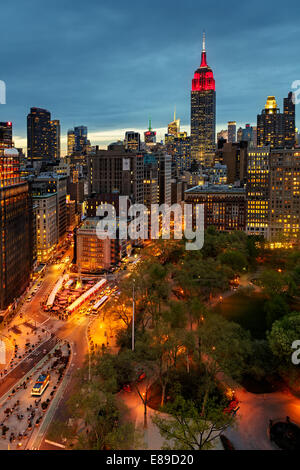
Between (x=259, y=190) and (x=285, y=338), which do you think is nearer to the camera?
(x=285, y=338)

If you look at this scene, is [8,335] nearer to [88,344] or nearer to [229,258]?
[88,344]

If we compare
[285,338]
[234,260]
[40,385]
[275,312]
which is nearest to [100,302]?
[234,260]

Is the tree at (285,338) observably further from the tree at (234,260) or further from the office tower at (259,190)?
the office tower at (259,190)

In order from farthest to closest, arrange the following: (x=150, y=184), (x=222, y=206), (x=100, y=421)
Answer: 1. (x=150, y=184)
2. (x=222, y=206)
3. (x=100, y=421)

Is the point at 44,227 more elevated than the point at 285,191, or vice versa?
the point at 285,191

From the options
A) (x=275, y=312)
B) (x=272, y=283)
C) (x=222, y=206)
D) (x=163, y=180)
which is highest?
(x=163, y=180)

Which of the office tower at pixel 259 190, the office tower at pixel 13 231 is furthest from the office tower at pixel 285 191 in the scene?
the office tower at pixel 13 231

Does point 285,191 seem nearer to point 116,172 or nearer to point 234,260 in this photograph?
point 116,172

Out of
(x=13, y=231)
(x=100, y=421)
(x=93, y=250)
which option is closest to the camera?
(x=100, y=421)
